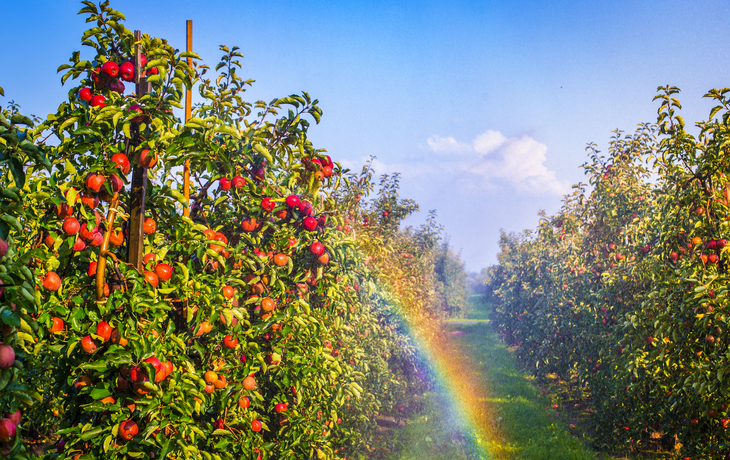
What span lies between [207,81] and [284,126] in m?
0.83

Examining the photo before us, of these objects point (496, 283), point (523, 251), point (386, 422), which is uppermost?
point (523, 251)

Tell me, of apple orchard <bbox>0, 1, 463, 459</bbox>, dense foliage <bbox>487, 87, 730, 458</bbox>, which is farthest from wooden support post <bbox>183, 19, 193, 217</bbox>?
dense foliage <bbox>487, 87, 730, 458</bbox>

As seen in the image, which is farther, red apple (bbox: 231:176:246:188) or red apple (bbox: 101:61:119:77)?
red apple (bbox: 231:176:246:188)

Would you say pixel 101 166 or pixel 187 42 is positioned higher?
pixel 187 42

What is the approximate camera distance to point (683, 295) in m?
3.51

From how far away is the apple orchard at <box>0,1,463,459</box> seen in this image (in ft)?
5.33

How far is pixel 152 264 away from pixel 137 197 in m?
0.34

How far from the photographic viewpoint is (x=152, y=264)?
1.99 m

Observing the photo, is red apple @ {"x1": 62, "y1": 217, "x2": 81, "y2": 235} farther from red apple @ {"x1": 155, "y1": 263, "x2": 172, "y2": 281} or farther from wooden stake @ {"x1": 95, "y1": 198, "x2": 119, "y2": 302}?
red apple @ {"x1": 155, "y1": 263, "x2": 172, "y2": 281}

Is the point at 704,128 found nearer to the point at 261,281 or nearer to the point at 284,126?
the point at 284,126

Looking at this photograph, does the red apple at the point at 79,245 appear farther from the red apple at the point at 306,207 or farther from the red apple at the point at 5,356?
the red apple at the point at 306,207

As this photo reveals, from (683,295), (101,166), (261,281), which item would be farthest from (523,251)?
(101,166)

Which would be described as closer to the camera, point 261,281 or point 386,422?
point 261,281

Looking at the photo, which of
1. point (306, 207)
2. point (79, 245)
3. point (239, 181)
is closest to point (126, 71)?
point (239, 181)
